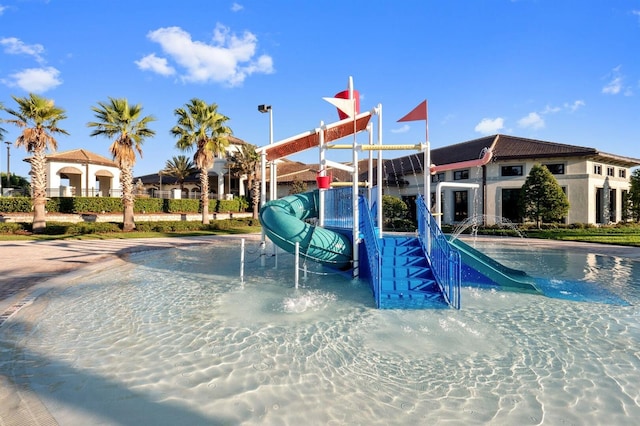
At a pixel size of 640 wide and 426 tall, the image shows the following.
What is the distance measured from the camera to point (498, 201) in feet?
90.7

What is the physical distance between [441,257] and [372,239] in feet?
4.92

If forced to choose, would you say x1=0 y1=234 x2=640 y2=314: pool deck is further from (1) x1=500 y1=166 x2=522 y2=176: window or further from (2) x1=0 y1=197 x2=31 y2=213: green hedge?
(2) x1=0 y1=197 x2=31 y2=213: green hedge

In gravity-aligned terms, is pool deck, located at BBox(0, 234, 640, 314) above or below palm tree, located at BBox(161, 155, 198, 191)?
below

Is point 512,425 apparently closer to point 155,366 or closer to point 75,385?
point 155,366

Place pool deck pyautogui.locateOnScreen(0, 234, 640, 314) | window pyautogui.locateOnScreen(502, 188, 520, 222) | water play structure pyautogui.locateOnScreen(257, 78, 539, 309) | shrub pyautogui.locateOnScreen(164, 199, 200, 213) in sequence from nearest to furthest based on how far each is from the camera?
water play structure pyautogui.locateOnScreen(257, 78, 539, 309) → pool deck pyautogui.locateOnScreen(0, 234, 640, 314) → window pyautogui.locateOnScreen(502, 188, 520, 222) → shrub pyautogui.locateOnScreen(164, 199, 200, 213)

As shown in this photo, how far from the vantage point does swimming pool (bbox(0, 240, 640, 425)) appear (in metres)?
3.38

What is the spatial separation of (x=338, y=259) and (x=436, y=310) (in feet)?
10.2

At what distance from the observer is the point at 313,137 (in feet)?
33.3

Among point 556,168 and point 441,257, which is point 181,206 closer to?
point 441,257

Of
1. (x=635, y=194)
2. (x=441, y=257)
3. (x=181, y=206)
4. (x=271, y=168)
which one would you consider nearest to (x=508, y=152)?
(x=635, y=194)

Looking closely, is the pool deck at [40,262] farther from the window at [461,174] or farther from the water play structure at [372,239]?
the window at [461,174]

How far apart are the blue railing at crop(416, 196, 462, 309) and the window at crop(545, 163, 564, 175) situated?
2386 cm

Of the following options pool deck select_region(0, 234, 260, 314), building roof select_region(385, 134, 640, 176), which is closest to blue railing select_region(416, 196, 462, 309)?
pool deck select_region(0, 234, 260, 314)

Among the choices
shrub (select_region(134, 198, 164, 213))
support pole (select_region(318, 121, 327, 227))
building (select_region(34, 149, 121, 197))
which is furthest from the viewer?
building (select_region(34, 149, 121, 197))
